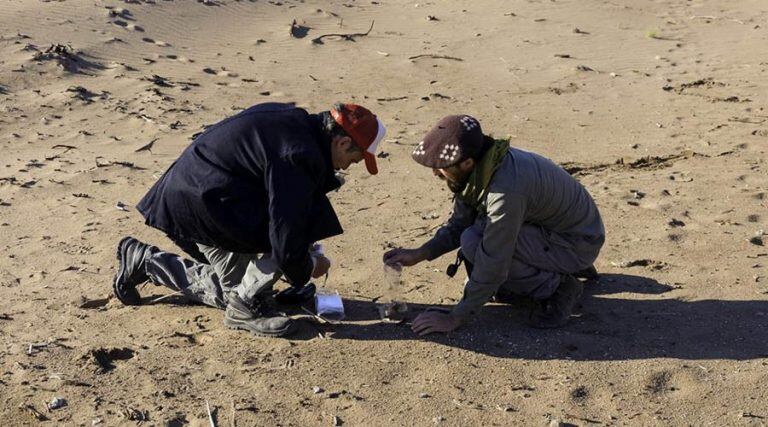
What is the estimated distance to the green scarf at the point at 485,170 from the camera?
3.72m

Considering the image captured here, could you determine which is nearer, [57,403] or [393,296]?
[57,403]

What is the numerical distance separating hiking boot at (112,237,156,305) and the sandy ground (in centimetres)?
8

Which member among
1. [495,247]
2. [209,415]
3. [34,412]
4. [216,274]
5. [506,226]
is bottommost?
[34,412]

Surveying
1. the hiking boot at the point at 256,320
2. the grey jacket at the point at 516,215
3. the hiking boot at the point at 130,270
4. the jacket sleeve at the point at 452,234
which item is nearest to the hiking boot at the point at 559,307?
the grey jacket at the point at 516,215

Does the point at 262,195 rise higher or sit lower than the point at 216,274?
higher

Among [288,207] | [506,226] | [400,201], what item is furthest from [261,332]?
[400,201]

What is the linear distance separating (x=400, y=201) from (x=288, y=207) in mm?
2287

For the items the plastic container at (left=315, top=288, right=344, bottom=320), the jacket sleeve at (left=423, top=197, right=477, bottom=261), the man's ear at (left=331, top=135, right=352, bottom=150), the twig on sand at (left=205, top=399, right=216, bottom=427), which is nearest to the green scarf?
the jacket sleeve at (left=423, top=197, right=477, bottom=261)

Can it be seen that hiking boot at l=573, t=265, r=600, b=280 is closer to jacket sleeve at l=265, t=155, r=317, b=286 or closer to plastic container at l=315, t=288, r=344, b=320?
plastic container at l=315, t=288, r=344, b=320

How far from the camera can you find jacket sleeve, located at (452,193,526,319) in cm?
375

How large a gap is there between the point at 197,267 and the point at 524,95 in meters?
4.74

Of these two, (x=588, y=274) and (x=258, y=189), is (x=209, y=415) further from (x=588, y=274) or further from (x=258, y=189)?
(x=588, y=274)

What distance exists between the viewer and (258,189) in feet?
12.6

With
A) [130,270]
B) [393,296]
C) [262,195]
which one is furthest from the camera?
[393,296]
